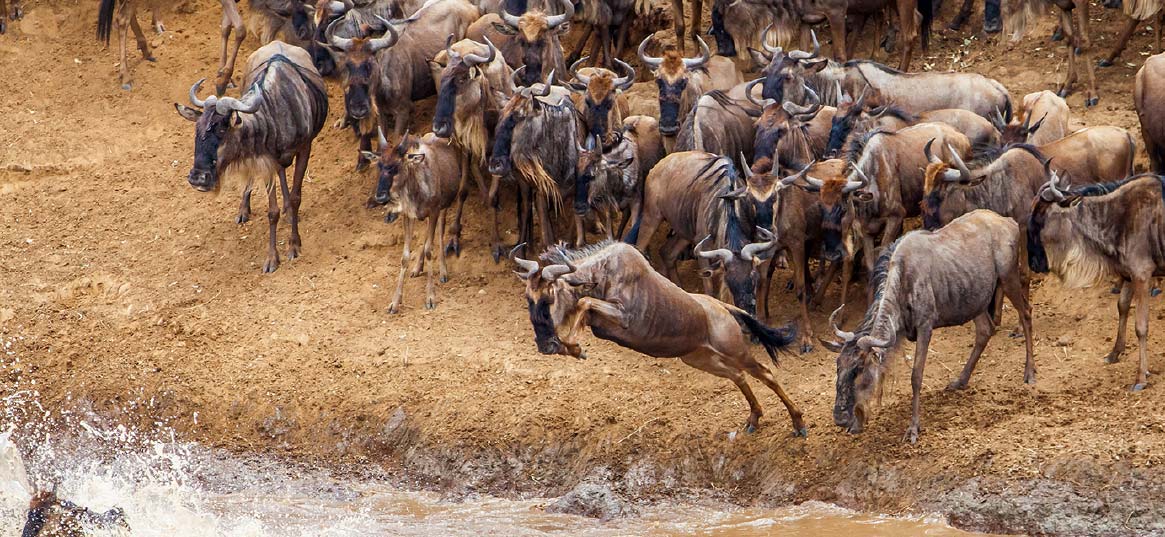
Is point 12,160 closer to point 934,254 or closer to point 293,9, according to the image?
point 293,9

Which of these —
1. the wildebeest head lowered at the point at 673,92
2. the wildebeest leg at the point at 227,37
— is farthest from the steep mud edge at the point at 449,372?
the wildebeest head lowered at the point at 673,92

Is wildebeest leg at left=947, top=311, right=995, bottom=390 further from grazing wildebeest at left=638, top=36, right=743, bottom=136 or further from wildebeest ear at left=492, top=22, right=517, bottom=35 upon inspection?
wildebeest ear at left=492, top=22, right=517, bottom=35

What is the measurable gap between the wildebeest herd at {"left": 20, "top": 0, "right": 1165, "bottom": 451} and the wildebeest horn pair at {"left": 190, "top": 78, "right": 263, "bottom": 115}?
0.06ft

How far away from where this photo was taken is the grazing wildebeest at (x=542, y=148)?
498 inches

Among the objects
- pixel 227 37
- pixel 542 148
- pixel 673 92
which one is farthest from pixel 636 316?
pixel 227 37

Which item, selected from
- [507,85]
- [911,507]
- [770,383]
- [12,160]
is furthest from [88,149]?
[911,507]

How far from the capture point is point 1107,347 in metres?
11.1

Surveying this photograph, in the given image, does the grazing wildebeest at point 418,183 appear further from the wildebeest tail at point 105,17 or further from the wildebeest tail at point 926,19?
the wildebeest tail at point 105,17

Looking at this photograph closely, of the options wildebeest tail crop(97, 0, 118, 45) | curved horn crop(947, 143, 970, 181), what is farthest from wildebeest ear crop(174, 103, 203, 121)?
curved horn crop(947, 143, 970, 181)

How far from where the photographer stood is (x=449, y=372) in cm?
1192

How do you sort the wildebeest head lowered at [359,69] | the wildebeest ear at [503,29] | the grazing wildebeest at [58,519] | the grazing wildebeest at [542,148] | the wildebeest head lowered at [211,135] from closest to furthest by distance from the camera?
the grazing wildebeest at [58,519], the grazing wildebeest at [542,148], the wildebeest head lowered at [211,135], the wildebeest head lowered at [359,69], the wildebeest ear at [503,29]

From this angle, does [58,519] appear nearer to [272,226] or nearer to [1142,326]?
[272,226]

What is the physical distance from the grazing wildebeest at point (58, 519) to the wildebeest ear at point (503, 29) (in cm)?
615

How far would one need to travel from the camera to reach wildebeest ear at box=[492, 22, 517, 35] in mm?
13876
